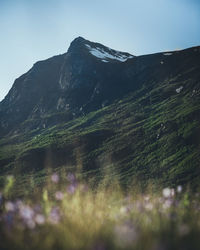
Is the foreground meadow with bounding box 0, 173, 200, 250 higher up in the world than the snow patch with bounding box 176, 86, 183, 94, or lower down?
lower down

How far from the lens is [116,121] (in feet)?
351

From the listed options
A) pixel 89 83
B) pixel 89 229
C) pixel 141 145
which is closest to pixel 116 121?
pixel 141 145

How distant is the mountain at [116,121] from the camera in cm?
6519

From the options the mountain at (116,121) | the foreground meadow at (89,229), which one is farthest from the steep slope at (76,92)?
the foreground meadow at (89,229)

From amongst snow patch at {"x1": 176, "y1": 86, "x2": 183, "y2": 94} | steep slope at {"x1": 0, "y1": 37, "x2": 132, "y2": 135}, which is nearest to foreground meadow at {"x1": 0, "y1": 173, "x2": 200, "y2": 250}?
snow patch at {"x1": 176, "y1": 86, "x2": 183, "y2": 94}

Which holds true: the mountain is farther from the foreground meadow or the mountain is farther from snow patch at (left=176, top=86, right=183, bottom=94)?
the foreground meadow

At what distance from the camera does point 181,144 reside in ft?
217

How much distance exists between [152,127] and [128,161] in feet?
69.5

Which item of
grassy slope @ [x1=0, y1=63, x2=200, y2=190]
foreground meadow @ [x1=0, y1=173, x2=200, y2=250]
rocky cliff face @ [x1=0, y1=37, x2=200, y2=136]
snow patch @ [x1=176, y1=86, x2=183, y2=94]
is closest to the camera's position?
foreground meadow @ [x1=0, y1=173, x2=200, y2=250]

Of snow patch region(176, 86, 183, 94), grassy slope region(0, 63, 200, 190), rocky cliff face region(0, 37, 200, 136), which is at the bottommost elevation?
grassy slope region(0, 63, 200, 190)

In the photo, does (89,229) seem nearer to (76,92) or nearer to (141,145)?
(141,145)

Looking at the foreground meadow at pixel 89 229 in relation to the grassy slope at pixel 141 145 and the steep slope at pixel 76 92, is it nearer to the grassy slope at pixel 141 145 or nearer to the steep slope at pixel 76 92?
the grassy slope at pixel 141 145

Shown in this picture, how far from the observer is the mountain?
214 ft

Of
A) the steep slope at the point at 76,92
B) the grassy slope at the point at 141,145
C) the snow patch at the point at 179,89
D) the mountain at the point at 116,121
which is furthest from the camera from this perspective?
the steep slope at the point at 76,92
